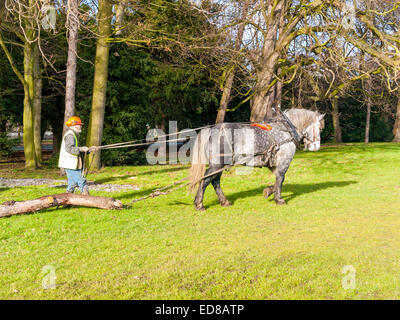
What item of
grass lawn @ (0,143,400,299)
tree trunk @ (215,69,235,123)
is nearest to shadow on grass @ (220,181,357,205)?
grass lawn @ (0,143,400,299)

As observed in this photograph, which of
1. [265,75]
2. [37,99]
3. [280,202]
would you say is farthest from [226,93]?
[280,202]

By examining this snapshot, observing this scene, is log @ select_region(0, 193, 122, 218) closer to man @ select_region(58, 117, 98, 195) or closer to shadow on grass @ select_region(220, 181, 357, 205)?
man @ select_region(58, 117, 98, 195)

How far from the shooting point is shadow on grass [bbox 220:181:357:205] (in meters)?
10.8

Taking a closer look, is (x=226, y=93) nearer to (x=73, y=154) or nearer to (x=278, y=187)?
(x=278, y=187)

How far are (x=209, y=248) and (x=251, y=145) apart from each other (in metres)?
3.58

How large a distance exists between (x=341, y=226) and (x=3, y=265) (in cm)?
614

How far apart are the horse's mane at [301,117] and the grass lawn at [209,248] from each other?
83.1 inches

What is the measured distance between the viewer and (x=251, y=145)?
8.93 meters

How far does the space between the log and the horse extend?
200 centimetres

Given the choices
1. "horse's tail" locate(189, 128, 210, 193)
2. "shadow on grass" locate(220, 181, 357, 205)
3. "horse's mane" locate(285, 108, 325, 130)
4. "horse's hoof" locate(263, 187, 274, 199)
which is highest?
"horse's mane" locate(285, 108, 325, 130)

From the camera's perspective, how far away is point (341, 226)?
753cm
